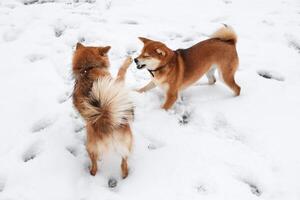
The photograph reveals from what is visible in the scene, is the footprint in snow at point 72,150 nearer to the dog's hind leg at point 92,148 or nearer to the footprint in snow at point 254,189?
the dog's hind leg at point 92,148

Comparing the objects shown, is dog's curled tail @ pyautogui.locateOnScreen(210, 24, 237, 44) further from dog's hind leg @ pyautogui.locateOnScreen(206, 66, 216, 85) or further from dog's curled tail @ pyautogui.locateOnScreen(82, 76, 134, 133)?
dog's curled tail @ pyautogui.locateOnScreen(82, 76, 134, 133)

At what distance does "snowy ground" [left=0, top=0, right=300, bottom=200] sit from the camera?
355 centimetres

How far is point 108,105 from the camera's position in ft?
9.66

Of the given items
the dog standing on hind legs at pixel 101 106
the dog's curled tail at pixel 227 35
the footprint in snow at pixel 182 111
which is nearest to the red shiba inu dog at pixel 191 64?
the dog's curled tail at pixel 227 35

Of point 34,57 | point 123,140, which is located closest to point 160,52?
point 123,140

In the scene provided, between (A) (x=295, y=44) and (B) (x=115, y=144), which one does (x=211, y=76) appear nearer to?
(A) (x=295, y=44)

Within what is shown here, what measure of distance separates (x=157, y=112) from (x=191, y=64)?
79 centimetres

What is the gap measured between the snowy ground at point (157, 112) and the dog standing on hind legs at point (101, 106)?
474mm

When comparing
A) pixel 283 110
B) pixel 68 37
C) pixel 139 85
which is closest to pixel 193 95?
pixel 139 85

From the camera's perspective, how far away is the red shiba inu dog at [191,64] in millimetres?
4430

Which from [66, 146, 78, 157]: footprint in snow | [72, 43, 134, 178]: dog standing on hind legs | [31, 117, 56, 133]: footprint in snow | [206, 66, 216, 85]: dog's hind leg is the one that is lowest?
[66, 146, 78, 157]: footprint in snow

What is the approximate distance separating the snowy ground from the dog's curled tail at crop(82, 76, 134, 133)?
79 cm

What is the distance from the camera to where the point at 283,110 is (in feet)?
14.9

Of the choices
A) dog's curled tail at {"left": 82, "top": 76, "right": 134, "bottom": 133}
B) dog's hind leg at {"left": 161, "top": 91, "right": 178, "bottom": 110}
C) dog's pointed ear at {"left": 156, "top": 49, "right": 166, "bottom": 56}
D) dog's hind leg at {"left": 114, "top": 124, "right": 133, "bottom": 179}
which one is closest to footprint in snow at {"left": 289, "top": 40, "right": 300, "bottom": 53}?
dog's hind leg at {"left": 161, "top": 91, "right": 178, "bottom": 110}
